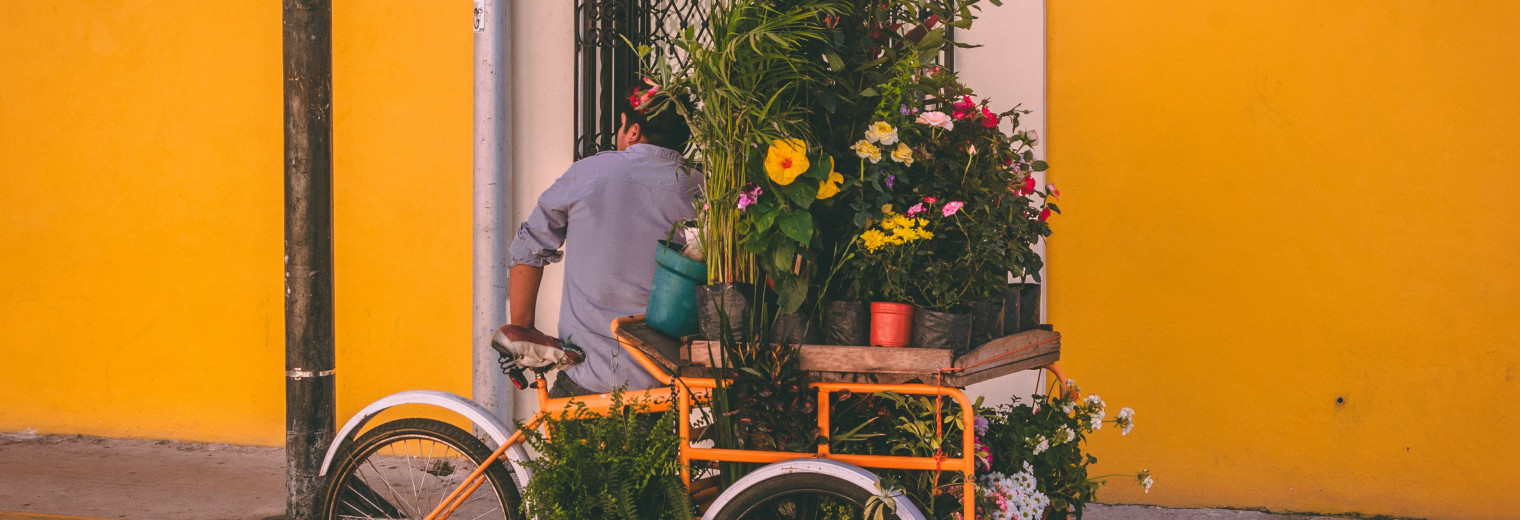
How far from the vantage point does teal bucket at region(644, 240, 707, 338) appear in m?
2.73

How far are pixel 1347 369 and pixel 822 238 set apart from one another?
8.87ft

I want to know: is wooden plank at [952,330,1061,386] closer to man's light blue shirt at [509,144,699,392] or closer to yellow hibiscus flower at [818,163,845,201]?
yellow hibiscus flower at [818,163,845,201]

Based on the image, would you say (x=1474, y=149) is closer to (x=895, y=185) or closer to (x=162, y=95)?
(x=895, y=185)

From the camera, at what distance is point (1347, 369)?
421 cm

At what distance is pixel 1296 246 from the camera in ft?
13.9

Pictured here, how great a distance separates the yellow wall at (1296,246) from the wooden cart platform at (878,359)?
179cm

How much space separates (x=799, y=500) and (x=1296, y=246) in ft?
8.70

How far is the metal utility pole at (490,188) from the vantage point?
14.5 feet

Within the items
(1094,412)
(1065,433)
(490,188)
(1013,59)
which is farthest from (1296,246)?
(490,188)

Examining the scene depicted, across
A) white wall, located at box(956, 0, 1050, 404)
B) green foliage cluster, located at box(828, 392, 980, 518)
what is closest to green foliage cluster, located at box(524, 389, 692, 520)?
green foliage cluster, located at box(828, 392, 980, 518)

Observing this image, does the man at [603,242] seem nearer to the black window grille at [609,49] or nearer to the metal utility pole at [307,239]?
the metal utility pole at [307,239]

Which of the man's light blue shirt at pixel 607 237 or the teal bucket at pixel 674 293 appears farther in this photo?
the man's light blue shirt at pixel 607 237

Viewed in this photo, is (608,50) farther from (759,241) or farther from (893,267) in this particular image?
(893,267)

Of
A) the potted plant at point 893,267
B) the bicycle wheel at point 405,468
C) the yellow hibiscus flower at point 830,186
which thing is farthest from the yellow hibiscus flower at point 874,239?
the bicycle wheel at point 405,468
